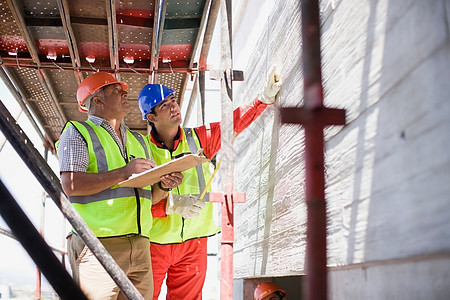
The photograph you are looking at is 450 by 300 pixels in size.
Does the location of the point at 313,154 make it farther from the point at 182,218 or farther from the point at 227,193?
the point at 182,218

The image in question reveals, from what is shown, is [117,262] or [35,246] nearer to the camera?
[35,246]

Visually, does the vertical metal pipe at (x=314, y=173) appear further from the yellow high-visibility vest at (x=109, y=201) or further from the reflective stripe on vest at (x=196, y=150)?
the reflective stripe on vest at (x=196, y=150)

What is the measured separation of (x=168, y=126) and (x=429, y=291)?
327 cm

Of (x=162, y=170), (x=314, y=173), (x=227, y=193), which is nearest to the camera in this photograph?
(x=314, y=173)

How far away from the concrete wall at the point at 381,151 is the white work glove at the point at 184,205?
773 mm

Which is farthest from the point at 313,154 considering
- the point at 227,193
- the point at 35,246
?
the point at 227,193

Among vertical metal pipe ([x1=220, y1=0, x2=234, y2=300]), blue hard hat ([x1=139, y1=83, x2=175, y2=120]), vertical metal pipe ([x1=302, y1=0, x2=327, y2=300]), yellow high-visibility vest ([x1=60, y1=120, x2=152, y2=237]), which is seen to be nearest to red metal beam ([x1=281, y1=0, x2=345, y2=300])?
vertical metal pipe ([x1=302, y1=0, x2=327, y2=300])

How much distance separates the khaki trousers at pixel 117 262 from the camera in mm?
3160

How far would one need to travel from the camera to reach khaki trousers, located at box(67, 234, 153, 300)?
10.4 feet

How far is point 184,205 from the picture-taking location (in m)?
4.07

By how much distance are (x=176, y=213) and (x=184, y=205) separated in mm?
202

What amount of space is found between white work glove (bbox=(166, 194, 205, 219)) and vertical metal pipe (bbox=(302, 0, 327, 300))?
9.30ft

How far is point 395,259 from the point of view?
181 cm

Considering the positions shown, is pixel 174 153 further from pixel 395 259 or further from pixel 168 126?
pixel 395 259
